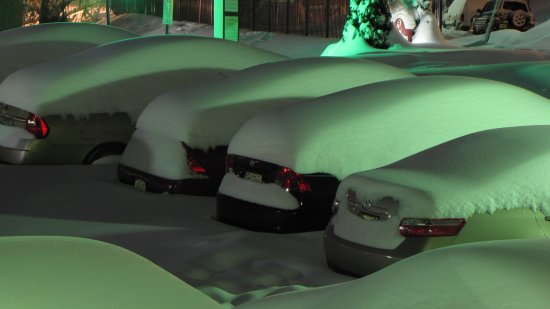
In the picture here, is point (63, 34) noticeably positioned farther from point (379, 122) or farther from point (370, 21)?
point (379, 122)

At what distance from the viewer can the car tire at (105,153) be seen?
438 inches

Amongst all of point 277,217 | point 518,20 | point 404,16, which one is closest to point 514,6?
point 518,20

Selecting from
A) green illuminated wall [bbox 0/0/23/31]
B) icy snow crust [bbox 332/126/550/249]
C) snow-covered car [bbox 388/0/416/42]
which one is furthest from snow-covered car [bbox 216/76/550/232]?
green illuminated wall [bbox 0/0/23/31]

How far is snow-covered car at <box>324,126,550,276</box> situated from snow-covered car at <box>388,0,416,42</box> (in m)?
19.3

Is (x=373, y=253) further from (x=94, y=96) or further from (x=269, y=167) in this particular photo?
(x=94, y=96)

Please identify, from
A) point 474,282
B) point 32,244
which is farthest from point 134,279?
point 474,282

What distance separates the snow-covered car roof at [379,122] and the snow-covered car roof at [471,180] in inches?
47.0

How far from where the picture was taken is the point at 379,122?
7738 mm

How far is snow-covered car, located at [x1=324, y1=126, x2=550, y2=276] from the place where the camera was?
5.73 meters

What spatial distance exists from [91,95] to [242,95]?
232cm

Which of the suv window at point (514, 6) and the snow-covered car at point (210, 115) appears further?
the suv window at point (514, 6)

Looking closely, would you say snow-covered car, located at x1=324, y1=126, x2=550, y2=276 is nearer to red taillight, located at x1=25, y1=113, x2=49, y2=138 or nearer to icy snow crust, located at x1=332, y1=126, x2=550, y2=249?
icy snow crust, located at x1=332, y1=126, x2=550, y2=249

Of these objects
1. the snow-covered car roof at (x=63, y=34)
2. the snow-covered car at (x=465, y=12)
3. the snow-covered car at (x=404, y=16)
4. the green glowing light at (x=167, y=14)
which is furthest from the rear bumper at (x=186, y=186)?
the snow-covered car at (x=465, y=12)

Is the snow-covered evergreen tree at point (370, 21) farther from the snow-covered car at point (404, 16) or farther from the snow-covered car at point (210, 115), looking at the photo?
the snow-covered car at point (210, 115)
